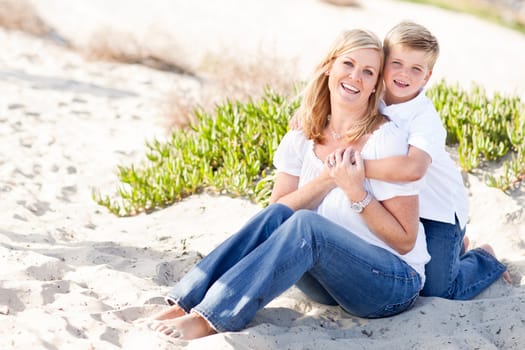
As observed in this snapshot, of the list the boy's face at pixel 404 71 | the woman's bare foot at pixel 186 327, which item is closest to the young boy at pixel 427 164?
the boy's face at pixel 404 71

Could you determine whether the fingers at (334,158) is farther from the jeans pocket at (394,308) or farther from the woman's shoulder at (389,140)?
the jeans pocket at (394,308)

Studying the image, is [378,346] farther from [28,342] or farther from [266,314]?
[28,342]

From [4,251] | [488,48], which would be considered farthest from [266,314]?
[488,48]

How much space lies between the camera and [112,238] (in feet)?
15.6

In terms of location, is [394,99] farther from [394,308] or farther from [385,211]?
[394,308]

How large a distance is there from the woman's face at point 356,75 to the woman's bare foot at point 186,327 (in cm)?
108

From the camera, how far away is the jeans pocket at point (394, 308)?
350 cm

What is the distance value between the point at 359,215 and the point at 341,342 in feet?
1.72

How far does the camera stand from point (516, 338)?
3334mm

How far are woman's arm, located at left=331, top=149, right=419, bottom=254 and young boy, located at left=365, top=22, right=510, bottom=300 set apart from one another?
0.08 meters

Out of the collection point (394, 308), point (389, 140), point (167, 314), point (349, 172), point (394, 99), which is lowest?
point (167, 314)

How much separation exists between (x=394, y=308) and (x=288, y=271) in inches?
22.3

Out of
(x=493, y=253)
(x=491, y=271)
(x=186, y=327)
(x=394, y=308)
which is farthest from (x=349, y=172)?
(x=493, y=253)

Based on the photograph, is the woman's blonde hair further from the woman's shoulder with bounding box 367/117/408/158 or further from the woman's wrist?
the woman's wrist
